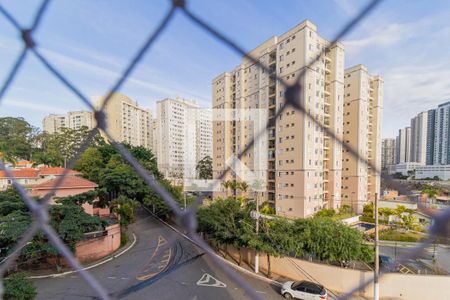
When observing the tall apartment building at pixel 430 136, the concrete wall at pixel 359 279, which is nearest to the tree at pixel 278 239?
the concrete wall at pixel 359 279

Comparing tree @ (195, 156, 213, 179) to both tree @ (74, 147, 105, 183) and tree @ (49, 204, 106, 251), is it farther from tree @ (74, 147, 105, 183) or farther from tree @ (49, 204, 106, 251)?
tree @ (49, 204, 106, 251)

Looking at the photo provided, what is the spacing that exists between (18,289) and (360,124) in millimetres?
10866

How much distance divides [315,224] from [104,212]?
6325mm

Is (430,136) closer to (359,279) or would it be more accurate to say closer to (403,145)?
(403,145)

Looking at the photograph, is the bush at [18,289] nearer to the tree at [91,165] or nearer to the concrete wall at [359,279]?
the concrete wall at [359,279]

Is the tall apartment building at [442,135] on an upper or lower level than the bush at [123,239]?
upper

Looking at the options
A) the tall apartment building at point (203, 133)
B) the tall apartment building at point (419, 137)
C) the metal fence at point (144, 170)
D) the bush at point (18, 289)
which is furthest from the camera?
the tall apartment building at point (203, 133)

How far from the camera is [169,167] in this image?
555 inches

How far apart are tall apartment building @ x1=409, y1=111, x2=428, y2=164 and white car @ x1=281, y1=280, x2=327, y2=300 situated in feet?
35.7

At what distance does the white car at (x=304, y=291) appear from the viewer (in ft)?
11.5

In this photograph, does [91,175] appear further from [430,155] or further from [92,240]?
[430,155]

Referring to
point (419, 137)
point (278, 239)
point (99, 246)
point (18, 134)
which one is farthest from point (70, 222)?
point (419, 137)

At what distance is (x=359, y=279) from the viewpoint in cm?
368

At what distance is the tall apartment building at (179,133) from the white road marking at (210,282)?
9.61m
